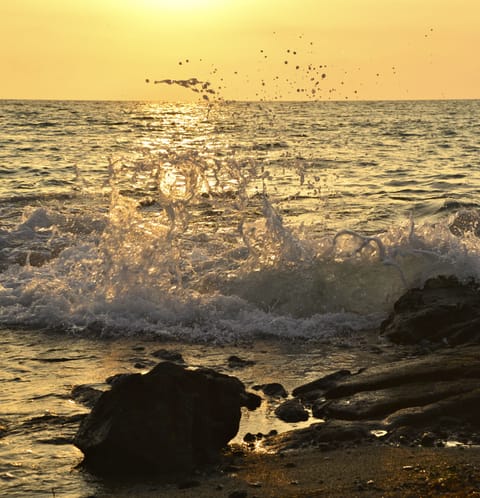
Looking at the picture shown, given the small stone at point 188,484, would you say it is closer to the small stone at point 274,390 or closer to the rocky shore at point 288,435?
the rocky shore at point 288,435

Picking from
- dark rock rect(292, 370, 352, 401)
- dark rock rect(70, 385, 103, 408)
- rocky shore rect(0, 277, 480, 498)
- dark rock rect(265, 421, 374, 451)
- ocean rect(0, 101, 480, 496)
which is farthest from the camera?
ocean rect(0, 101, 480, 496)

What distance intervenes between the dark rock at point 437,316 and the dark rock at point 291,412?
2564mm

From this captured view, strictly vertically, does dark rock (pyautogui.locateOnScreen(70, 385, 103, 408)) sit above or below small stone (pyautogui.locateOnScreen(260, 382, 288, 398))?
above

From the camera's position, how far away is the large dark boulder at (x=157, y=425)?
602cm

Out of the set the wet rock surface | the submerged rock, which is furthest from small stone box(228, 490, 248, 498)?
the submerged rock

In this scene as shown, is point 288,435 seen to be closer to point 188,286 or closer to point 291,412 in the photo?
point 291,412

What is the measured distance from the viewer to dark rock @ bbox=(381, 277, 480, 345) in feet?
30.6

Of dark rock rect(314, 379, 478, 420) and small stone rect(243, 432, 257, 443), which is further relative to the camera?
dark rock rect(314, 379, 478, 420)

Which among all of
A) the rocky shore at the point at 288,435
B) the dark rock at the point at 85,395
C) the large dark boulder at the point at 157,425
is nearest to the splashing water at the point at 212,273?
the dark rock at the point at 85,395

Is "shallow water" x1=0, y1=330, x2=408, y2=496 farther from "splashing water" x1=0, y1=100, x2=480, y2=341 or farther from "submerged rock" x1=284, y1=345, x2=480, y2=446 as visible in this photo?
"splashing water" x1=0, y1=100, x2=480, y2=341

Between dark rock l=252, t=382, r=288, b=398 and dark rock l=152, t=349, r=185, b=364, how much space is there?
4.50 ft

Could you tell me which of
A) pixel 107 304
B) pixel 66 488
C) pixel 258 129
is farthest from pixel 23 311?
pixel 258 129

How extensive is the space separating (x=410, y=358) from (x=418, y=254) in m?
3.27

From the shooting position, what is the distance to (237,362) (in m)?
8.91
